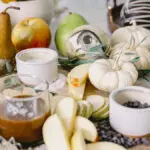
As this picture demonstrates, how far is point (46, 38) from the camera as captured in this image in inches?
37.3

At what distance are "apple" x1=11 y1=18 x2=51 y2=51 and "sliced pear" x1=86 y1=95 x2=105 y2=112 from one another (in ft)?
0.77

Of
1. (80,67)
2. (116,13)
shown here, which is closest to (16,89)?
(80,67)

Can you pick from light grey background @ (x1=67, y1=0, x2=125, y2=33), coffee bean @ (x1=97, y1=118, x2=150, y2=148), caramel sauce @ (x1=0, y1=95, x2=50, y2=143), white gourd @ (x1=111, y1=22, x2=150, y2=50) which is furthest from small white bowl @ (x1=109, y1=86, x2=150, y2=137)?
light grey background @ (x1=67, y1=0, x2=125, y2=33)

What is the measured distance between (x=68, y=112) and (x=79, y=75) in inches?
6.7

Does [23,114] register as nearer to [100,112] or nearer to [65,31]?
[100,112]

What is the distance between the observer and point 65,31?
0.96 m

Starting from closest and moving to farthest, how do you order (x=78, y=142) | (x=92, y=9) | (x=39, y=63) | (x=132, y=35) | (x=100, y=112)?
1. (x=78, y=142)
2. (x=100, y=112)
3. (x=39, y=63)
4. (x=132, y=35)
5. (x=92, y=9)

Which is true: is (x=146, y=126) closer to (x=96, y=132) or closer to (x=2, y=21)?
(x=96, y=132)

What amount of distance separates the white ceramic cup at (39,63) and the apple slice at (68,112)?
0.15 metres

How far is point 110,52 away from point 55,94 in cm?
18

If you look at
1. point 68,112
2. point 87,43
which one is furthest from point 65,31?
point 68,112

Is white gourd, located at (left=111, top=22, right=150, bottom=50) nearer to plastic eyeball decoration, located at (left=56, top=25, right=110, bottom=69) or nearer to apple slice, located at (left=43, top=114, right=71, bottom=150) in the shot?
plastic eyeball decoration, located at (left=56, top=25, right=110, bottom=69)

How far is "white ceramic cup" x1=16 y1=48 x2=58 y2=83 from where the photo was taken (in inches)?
32.5

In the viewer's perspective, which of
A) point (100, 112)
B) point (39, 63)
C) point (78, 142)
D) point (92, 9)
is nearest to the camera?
point (78, 142)
